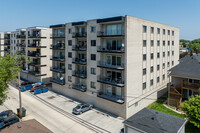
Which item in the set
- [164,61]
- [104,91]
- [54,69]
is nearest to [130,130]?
[104,91]

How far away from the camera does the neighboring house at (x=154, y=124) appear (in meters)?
15.4

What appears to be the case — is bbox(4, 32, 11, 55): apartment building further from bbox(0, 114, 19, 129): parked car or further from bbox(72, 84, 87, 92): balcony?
bbox(0, 114, 19, 129): parked car

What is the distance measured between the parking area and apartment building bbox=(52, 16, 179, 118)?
1.37m

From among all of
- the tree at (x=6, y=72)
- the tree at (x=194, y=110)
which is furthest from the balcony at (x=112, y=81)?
the tree at (x=6, y=72)

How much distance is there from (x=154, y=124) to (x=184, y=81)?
1670 cm

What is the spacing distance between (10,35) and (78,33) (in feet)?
153

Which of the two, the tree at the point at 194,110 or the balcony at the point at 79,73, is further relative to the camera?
the balcony at the point at 79,73

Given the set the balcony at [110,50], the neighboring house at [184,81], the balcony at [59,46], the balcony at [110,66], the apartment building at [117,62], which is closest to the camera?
the balcony at [110,50]

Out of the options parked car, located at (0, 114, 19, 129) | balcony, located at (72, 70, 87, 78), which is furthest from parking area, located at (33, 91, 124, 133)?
parked car, located at (0, 114, 19, 129)

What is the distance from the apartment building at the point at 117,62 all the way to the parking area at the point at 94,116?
137 cm

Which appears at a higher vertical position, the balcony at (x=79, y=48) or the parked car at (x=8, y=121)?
the balcony at (x=79, y=48)

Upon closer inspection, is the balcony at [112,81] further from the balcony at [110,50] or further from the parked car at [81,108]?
the parked car at [81,108]

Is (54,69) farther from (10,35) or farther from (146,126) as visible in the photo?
(10,35)

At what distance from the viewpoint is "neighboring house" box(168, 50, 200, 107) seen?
26031mm
